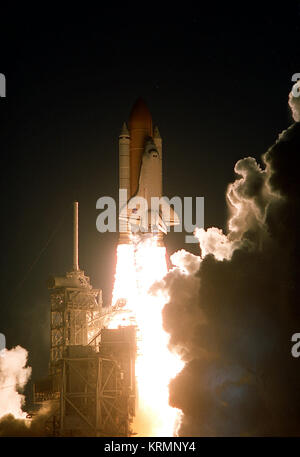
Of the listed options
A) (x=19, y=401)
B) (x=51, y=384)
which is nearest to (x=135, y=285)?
(x=51, y=384)

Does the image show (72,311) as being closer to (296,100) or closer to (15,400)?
(15,400)

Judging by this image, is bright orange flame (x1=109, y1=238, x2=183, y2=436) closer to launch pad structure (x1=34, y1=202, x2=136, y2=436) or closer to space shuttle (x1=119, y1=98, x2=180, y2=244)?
space shuttle (x1=119, y1=98, x2=180, y2=244)

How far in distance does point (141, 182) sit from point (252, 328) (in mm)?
19374

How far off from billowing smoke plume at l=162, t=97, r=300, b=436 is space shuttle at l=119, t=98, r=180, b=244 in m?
13.4

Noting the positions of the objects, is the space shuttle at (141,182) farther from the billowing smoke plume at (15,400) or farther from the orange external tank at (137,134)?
the billowing smoke plume at (15,400)

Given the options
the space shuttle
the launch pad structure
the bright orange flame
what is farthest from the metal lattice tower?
the space shuttle

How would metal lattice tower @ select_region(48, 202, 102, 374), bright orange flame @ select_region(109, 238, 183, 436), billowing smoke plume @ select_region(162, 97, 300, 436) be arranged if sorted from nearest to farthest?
billowing smoke plume @ select_region(162, 97, 300, 436)
bright orange flame @ select_region(109, 238, 183, 436)
metal lattice tower @ select_region(48, 202, 102, 374)

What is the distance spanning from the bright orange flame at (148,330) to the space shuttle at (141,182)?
4.56 ft

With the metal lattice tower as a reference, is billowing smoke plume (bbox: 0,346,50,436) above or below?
below

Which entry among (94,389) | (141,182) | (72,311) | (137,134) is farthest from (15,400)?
(137,134)

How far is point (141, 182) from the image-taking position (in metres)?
76.9

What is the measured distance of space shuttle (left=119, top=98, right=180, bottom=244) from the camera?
76875 millimetres

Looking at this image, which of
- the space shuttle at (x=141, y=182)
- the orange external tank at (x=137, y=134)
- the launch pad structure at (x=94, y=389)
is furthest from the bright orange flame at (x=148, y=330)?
the orange external tank at (x=137, y=134)
